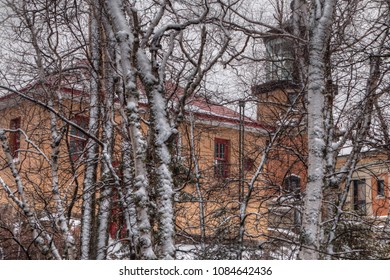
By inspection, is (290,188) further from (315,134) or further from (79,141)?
(315,134)

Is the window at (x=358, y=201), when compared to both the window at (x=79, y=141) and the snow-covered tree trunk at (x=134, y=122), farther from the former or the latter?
the snow-covered tree trunk at (x=134, y=122)

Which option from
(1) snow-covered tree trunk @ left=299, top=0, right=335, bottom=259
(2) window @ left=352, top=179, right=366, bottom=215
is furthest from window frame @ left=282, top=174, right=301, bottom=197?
(1) snow-covered tree trunk @ left=299, top=0, right=335, bottom=259

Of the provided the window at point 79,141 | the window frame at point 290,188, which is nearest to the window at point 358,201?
the window frame at point 290,188

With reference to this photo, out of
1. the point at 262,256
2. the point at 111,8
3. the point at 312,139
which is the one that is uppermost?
the point at 111,8

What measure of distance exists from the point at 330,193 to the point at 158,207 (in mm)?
4480

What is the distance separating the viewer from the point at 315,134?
20.5ft

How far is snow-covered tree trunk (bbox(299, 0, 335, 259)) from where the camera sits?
607 cm

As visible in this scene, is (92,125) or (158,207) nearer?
(158,207)

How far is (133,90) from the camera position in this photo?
529 cm

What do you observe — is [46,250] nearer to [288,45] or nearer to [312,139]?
[312,139]

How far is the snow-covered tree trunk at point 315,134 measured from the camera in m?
6.07

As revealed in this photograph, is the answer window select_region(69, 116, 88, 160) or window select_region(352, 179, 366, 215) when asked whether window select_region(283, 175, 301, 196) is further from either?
window select_region(69, 116, 88, 160)

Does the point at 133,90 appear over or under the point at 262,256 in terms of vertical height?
over
